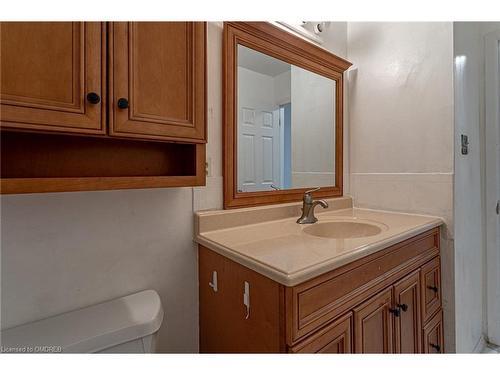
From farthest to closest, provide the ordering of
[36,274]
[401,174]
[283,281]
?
[401,174] < [36,274] < [283,281]

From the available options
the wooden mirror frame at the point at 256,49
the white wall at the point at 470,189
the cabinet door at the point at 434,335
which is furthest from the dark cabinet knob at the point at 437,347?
the wooden mirror frame at the point at 256,49

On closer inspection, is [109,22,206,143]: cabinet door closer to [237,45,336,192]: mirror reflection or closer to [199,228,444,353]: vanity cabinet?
[237,45,336,192]: mirror reflection

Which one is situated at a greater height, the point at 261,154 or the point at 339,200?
the point at 261,154

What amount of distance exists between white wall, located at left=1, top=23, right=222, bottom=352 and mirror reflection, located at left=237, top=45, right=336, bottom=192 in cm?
14

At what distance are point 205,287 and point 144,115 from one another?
66cm

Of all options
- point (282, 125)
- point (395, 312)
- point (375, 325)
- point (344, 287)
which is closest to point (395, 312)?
point (395, 312)

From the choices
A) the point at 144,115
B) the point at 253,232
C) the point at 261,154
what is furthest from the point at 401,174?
the point at 144,115

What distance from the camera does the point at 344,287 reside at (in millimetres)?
768

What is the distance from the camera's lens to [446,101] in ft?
4.12

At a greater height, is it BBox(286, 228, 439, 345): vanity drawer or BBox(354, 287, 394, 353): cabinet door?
BBox(286, 228, 439, 345): vanity drawer

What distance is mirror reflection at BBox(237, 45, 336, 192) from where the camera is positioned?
115cm

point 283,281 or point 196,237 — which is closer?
point 283,281

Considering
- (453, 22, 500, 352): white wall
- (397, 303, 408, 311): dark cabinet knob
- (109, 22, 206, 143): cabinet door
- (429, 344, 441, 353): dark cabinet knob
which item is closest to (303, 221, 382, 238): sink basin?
(397, 303, 408, 311): dark cabinet knob

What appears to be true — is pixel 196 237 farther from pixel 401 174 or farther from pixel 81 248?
A: pixel 401 174
